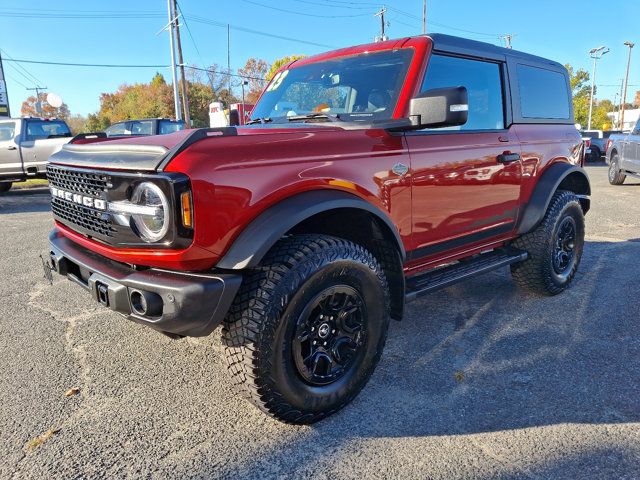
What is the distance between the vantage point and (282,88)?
3.70m

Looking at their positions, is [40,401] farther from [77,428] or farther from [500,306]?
[500,306]

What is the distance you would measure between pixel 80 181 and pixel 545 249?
11.4ft

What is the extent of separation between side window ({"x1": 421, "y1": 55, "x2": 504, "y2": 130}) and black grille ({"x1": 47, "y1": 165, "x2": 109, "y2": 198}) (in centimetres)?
199

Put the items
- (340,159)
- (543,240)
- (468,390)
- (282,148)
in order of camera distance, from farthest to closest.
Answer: (543,240) < (468,390) < (340,159) < (282,148)

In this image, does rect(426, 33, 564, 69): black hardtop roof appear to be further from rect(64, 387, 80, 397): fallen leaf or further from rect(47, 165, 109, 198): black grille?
rect(64, 387, 80, 397): fallen leaf

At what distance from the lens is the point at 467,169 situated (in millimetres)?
3230

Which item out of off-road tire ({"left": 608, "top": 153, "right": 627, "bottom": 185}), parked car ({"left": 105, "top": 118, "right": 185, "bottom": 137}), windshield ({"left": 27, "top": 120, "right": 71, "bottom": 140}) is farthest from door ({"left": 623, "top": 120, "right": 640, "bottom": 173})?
windshield ({"left": 27, "top": 120, "right": 71, "bottom": 140})

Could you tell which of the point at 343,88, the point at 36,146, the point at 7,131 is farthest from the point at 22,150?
the point at 343,88

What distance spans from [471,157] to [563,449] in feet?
6.01

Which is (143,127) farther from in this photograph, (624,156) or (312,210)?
(624,156)

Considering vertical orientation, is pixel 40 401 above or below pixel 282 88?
below

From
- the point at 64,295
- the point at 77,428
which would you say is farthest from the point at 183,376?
the point at 64,295

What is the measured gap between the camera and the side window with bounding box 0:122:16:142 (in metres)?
11.7

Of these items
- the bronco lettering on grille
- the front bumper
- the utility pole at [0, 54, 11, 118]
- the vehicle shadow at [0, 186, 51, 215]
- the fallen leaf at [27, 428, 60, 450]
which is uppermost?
the utility pole at [0, 54, 11, 118]
